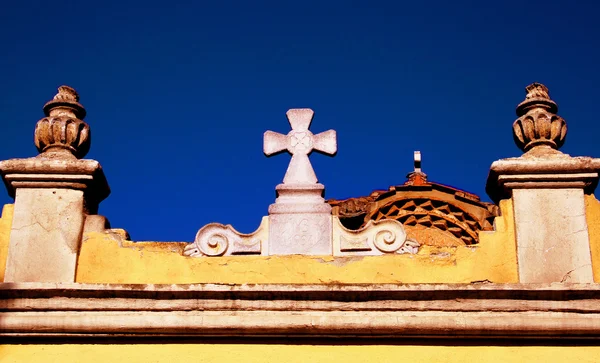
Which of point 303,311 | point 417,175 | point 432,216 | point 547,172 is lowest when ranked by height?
point 303,311

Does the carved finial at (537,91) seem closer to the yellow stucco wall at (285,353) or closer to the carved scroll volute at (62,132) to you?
the yellow stucco wall at (285,353)

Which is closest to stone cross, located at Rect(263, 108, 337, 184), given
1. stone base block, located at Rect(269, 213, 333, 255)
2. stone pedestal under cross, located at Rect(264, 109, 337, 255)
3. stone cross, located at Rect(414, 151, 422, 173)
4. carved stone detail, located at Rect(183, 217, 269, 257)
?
stone pedestal under cross, located at Rect(264, 109, 337, 255)

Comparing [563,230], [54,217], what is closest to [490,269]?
[563,230]

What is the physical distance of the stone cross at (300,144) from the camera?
24.1ft

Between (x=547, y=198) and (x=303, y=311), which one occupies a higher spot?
(x=547, y=198)

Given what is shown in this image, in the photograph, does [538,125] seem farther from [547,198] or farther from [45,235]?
[45,235]

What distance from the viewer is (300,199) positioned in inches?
285

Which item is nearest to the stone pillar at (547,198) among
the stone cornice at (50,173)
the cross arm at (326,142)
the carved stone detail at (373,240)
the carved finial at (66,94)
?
the carved stone detail at (373,240)

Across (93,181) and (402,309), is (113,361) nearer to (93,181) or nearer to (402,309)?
(93,181)

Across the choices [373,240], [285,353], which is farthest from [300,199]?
[285,353]

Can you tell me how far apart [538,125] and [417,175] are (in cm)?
443

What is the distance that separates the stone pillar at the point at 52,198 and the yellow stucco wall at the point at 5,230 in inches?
2.2

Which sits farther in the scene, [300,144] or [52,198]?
[300,144]

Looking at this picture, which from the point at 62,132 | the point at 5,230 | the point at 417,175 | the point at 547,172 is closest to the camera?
the point at 547,172
